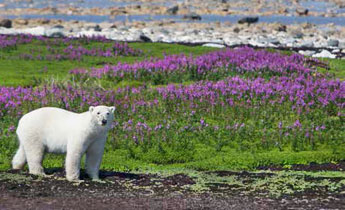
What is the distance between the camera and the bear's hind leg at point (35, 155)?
1708cm

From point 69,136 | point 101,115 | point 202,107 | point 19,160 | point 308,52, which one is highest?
point 101,115

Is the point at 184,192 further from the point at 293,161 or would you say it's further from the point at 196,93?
the point at 196,93

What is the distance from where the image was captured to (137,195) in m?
15.4

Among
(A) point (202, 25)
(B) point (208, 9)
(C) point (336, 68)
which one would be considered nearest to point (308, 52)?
(C) point (336, 68)

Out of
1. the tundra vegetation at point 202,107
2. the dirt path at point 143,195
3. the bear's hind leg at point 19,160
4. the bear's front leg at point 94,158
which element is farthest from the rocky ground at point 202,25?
the bear's front leg at point 94,158

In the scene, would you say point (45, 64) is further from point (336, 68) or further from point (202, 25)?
point (202, 25)

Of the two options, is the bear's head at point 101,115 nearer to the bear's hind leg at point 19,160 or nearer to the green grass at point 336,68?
the bear's hind leg at point 19,160

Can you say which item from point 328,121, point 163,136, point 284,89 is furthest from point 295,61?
point 163,136

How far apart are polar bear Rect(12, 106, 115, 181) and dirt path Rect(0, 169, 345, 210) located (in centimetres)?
39

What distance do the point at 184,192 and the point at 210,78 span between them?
50.5ft

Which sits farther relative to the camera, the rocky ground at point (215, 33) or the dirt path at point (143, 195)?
the rocky ground at point (215, 33)

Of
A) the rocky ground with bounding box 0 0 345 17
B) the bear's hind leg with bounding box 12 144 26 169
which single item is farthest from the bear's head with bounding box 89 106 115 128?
the rocky ground with bounding box 0 0 345 17

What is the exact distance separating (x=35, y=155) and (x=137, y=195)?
9.94ft

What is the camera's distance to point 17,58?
122 ft
